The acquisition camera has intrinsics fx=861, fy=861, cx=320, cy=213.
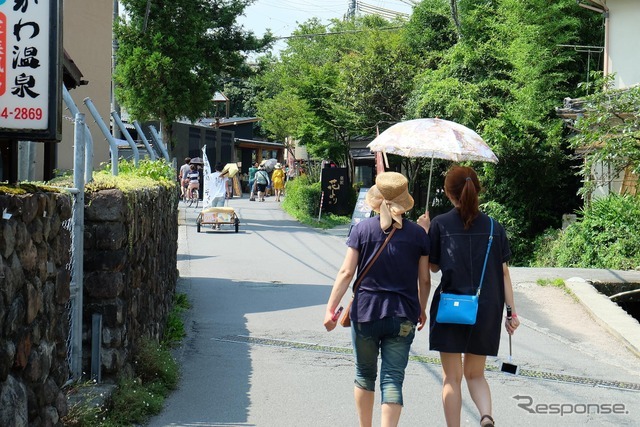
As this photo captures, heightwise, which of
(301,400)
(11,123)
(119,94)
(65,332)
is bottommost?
(301,400)

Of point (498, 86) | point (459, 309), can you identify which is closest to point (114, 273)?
point (459, 309)

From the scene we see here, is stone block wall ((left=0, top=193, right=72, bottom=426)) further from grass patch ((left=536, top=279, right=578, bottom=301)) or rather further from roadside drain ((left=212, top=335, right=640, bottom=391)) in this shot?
grass patch ((left=536, top=279, right=578, bottom=301))

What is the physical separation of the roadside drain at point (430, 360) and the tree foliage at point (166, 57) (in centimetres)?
1807

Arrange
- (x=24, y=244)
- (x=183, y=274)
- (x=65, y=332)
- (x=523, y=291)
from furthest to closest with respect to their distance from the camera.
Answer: (x=183, y=274), (x=523, y=291), (x=65, y=332), (x=24, y=244)

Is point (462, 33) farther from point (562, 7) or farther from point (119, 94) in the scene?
point (119, 94)

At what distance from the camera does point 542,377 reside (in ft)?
27.7

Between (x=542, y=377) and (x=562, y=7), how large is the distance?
61.1 feet

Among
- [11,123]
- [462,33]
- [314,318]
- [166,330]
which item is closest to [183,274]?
[314,318]

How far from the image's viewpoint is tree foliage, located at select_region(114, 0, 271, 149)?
2683 cm

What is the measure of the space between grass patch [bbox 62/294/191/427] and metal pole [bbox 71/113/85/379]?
239 millimetres

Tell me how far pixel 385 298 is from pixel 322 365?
10.7 feet

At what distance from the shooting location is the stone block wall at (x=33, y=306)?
4164mm

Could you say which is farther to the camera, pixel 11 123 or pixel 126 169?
pixel 126 169

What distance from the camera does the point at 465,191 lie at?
5.92 meters
